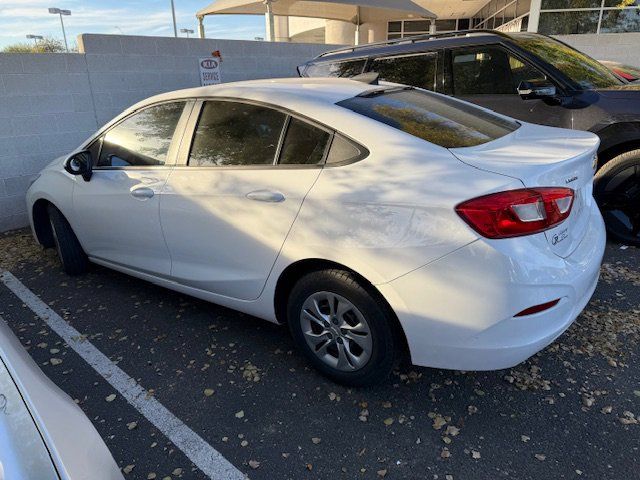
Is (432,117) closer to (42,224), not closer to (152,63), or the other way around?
(42,224)

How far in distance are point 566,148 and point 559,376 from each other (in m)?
1.26

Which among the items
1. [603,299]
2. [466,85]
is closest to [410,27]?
[466,85]

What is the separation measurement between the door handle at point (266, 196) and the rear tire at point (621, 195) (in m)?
3.22

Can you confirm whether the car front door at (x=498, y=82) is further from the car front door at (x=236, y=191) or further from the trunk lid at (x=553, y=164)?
the car front door at (x=236, y=191)

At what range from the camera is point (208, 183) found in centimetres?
291

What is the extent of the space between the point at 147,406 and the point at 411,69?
177 inches

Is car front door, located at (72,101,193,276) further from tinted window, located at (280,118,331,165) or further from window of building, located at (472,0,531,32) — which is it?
window of building, located at (472,0,531,32)

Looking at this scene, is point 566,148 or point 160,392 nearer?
point 566,148

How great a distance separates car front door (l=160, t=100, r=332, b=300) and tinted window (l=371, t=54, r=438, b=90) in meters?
3.10

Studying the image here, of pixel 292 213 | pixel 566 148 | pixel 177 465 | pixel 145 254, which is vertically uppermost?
pixel 566 148

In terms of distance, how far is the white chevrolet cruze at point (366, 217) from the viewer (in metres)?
2.10

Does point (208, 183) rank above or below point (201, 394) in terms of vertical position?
above

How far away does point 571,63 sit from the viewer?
15.8 feet

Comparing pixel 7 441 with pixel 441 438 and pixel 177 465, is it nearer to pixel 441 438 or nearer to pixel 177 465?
pixel 177 465
